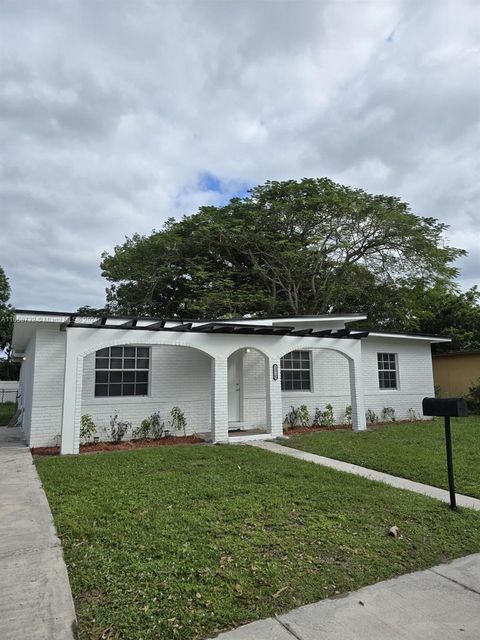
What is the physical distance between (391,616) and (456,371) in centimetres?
1703

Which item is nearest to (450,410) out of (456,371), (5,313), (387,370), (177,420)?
(177,420)

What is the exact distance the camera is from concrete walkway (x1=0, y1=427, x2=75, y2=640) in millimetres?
2625

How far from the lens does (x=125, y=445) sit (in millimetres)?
9609

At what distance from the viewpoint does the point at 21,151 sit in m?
11.4

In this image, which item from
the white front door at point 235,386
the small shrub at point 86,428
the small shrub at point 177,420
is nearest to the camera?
the small shrub at point 86,428

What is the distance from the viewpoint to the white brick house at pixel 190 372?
9148 mm

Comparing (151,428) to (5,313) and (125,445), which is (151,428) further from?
(5,313)

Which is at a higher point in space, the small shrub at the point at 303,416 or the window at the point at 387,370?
the window at the point at 387,370

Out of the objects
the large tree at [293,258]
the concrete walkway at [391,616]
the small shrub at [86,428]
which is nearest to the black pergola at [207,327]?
the small shrub at [86,428]

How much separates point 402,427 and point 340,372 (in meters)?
2.54

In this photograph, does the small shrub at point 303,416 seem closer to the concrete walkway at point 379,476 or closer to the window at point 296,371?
the window at point 296,371

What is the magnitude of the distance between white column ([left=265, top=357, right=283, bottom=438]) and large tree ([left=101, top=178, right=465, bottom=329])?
29.0ft

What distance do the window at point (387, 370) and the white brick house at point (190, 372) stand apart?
0.27 m

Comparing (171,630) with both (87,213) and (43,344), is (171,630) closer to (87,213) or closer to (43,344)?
(43,344)
